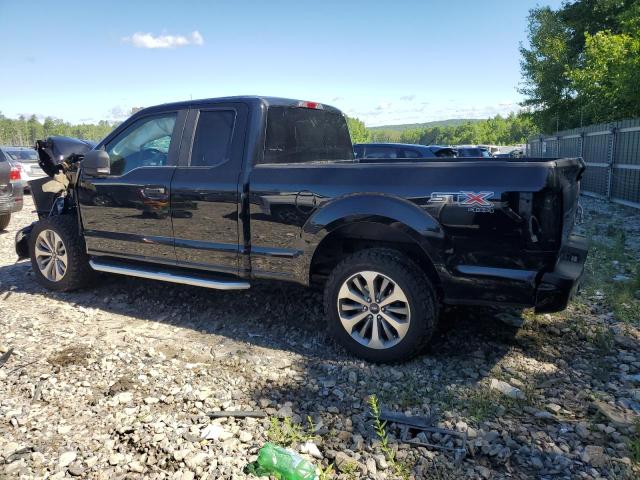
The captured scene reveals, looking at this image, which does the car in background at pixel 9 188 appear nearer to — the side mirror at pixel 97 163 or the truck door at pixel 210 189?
the side mirror at pixel 97 163

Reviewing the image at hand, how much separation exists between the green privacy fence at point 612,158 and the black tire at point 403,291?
1027 cm

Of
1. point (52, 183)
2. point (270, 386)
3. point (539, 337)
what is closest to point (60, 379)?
point (270, 386)

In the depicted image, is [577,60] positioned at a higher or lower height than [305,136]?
higher

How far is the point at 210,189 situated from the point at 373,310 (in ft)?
5.53

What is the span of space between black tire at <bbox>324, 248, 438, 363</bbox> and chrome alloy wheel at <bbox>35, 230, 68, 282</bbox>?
3257 mm

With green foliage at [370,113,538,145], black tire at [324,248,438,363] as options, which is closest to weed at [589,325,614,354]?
black tire at [324,248,438,363]

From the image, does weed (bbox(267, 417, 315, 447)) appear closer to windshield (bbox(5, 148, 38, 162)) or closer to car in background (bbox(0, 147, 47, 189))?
car in background (bbox(0, 147, 47, 189))

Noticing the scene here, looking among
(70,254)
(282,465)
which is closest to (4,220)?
(70,254)

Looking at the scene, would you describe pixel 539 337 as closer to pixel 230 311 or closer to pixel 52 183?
pixel 230 311

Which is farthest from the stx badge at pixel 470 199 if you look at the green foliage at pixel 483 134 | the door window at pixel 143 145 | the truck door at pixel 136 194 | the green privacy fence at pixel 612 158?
the green foliage at pixel 483 134

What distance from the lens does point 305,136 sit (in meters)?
4.55

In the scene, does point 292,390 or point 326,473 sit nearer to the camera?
point 326,473

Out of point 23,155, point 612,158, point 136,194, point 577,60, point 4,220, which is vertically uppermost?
point 577,60

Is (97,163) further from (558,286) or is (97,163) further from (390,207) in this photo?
(558,286)
